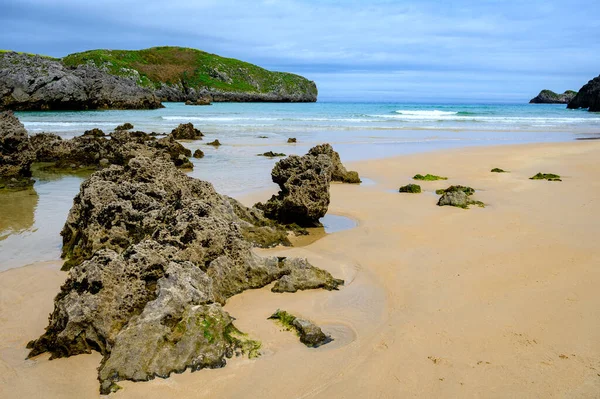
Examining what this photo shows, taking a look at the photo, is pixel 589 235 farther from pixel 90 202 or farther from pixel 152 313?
pixel 90 202

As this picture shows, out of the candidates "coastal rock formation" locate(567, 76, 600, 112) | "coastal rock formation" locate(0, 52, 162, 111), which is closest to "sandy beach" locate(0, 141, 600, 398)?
"coastal rock formation" locate(0, 52, 162, 111)

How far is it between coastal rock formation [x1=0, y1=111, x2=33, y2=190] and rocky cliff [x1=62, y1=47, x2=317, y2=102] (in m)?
77.9

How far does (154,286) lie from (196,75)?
10171cm

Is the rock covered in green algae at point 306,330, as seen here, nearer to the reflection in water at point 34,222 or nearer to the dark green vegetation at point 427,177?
the reflection in water at point 34,222

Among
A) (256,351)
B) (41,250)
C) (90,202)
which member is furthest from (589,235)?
(41,250)

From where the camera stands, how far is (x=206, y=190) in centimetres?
718

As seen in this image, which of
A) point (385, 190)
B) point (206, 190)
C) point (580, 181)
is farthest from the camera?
point (580, 181)

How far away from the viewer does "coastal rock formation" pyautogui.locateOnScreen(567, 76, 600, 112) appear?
7406cm

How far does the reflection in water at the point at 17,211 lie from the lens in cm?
809

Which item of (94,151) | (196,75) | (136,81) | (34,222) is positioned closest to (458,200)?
(34,222)

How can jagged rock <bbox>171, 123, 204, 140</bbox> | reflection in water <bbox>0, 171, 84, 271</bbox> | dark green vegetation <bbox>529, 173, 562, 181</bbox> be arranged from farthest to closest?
jagged rock <bbox>171, 123, 204, 140</bbox>, dark green vegetation <bbox>529, 173, 562, 181</bbox>, reflection in water <bbox>0, 171, 84, 271</bbox>

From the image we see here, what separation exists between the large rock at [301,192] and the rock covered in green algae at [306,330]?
3.64 metres

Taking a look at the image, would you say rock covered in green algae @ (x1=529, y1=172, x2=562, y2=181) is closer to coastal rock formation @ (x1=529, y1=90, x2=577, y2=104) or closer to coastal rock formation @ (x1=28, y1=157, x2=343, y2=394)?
coastal rock formation @ (x1=28, y1=157, x2=343, y2=394)

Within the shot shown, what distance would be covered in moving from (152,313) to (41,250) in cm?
389
